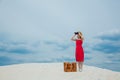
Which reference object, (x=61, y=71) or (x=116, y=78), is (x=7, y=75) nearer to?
(x=61, y=71)

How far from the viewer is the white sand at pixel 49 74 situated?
15820 millimetres

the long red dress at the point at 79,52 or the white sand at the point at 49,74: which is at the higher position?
the long red dress at the point at 79,52

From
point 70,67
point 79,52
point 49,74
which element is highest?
point 79,52

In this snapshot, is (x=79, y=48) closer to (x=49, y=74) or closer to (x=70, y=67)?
(x=70, y=67)

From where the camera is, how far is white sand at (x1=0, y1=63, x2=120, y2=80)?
15.8m

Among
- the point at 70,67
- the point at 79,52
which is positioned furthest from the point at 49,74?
the point at 79,52

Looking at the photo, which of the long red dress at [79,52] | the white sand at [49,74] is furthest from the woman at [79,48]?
the white sand at [49,74]

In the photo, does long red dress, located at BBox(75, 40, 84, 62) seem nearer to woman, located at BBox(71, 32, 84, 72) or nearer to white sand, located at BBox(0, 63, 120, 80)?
woman, located at BBox(71, 32, 84, 72)

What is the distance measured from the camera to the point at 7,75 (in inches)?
656

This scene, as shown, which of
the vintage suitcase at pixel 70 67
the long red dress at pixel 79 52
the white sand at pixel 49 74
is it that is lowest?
the white sand at pixel 49 74

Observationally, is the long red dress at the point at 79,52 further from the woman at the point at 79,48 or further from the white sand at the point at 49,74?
the white sand at the point at 49,74

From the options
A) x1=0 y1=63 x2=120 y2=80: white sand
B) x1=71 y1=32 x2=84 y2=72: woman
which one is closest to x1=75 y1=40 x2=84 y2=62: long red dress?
x1=71 y1=32 x2=84 y2=72: woman

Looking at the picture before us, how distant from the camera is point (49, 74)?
16562 millimetres

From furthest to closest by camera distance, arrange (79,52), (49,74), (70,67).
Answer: (70,67) → (79,52) → (49,74)
